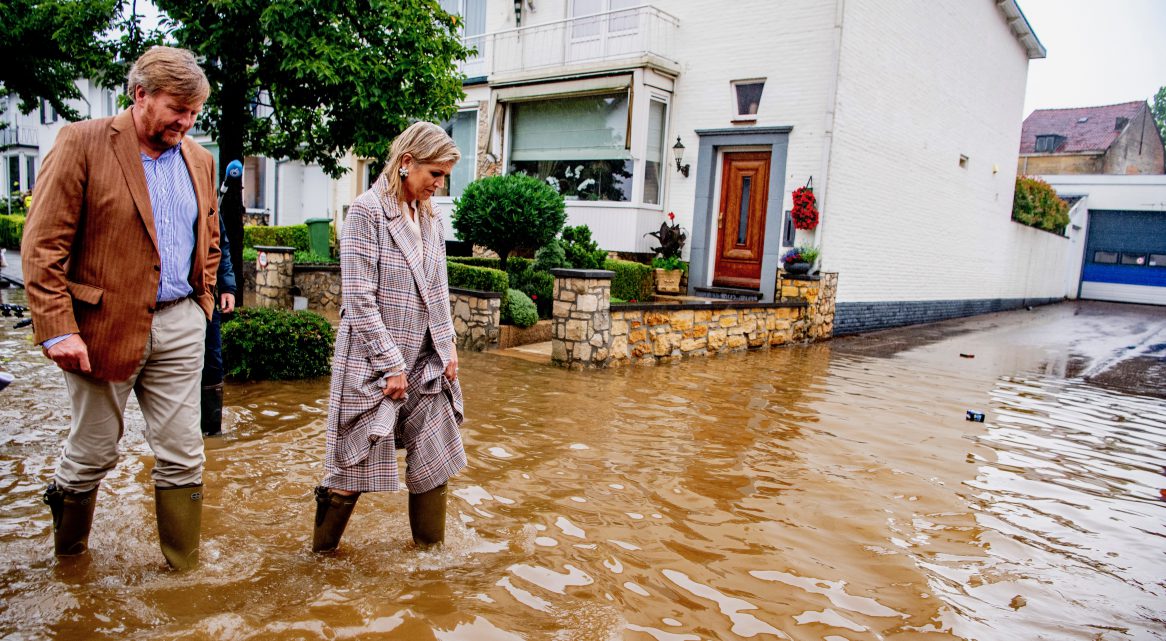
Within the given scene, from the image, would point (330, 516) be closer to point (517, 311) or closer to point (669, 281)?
point (517, 311)

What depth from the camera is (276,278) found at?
38.9ft

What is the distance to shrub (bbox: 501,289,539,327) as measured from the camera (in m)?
9.69

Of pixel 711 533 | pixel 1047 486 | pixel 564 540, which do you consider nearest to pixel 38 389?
pixel 564 540

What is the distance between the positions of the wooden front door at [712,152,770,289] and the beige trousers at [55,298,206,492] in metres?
11.1

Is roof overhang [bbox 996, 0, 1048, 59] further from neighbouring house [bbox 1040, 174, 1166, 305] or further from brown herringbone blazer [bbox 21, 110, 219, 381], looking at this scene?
brown herringbone blazer [bbox 21, 110, 219, 381]

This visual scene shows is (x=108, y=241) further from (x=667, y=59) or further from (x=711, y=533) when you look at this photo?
(x=667, y=59)

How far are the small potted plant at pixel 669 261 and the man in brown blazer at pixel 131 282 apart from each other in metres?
10.9

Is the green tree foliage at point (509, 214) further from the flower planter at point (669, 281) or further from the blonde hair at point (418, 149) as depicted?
the blonde hair at point (418, 149)

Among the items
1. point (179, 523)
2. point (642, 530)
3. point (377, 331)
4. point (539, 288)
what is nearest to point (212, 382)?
point (179, 523)

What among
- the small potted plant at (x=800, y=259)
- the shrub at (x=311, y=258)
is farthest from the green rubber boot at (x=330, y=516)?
the shrub at (x=311, y=258)

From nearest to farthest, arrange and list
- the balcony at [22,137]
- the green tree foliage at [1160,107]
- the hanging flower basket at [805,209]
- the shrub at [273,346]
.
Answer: the shrub at [273,346]
the hanging flower basket at [805,209]
the balcony at [22,137]
the green tree foliage at [1160,107]

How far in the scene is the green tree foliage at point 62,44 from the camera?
238 inches

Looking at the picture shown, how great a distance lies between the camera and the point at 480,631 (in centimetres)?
273

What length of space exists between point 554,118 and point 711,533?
12.5 metres
